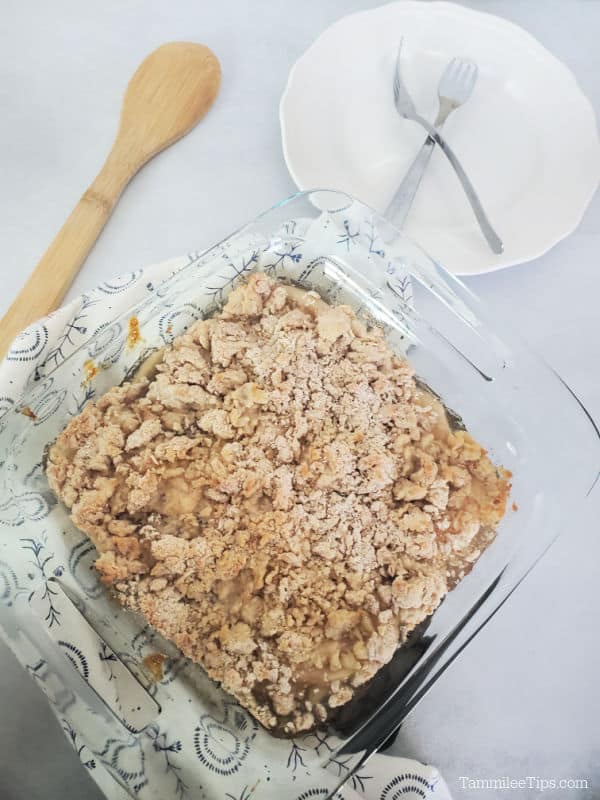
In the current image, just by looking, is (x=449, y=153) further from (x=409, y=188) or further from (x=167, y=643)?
(x=167, y=643)

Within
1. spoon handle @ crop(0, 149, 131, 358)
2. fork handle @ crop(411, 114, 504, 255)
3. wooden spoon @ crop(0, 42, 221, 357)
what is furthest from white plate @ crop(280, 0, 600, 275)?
spoon handle @ crop(0, 149, 131, 358)

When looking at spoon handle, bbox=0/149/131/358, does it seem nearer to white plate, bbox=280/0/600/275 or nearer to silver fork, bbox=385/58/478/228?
white plate, bbox=280/0/600/275

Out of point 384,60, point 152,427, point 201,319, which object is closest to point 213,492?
point 152,427

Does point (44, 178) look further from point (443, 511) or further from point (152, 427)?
point (443, 511)

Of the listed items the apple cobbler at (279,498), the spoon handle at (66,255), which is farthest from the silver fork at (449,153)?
the spoon handle at (66,255)

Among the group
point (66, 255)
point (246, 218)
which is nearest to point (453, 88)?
point (246, 218)
